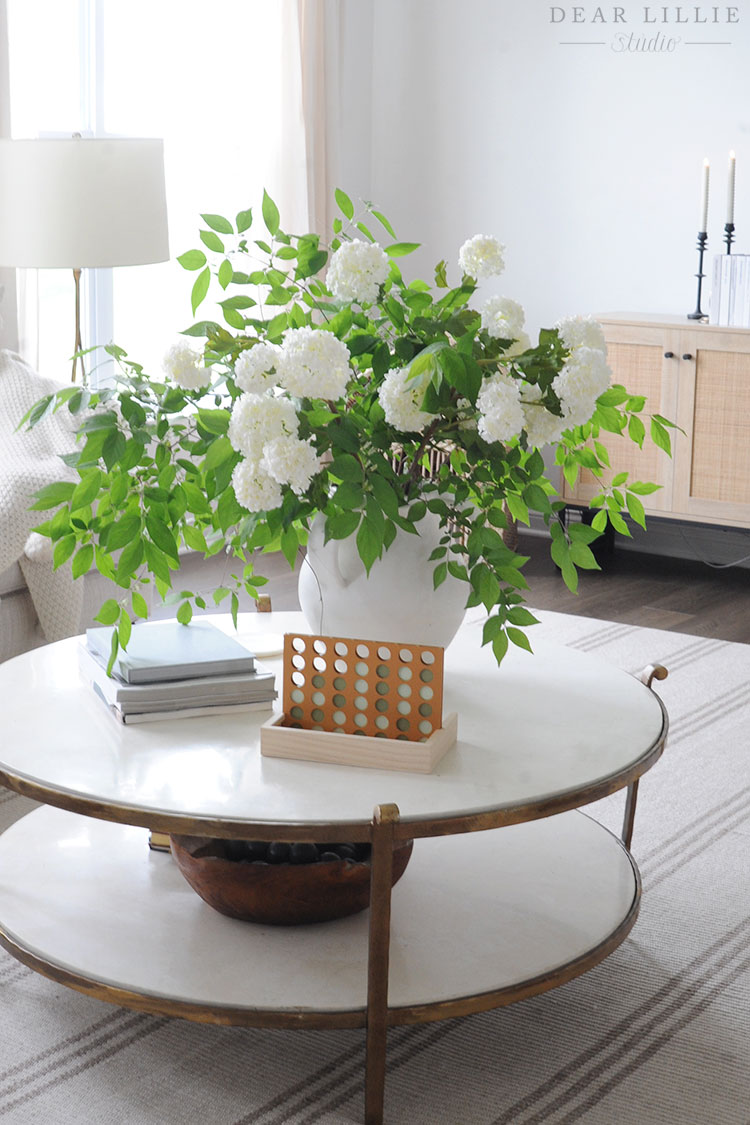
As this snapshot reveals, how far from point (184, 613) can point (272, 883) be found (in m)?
0.44

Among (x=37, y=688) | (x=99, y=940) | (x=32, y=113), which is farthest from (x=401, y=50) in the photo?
(x=99, y=940)

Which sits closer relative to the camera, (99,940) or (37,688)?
(99,940)

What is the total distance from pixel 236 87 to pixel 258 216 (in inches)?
16.3

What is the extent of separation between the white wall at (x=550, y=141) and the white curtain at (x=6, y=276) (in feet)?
5.12

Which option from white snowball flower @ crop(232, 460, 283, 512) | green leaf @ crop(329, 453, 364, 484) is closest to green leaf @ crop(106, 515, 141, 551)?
white snowball flower @ crop(232, 460, 283, 512)

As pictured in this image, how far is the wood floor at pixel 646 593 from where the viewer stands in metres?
3.68

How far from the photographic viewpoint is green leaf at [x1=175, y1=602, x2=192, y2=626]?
6.11 feet

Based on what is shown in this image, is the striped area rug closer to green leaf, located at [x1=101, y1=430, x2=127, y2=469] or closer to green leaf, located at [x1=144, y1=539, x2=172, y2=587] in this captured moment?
green leaf, located at [x1=144, y1=539, x2=172, y2=587]

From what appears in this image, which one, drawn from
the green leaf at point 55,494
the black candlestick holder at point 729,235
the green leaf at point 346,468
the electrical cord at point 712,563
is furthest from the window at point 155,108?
the green leaf at point 346,468

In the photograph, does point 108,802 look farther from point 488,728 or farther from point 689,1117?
point 689,1117

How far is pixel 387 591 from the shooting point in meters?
1.69

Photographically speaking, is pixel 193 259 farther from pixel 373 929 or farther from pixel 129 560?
pixel 373 929

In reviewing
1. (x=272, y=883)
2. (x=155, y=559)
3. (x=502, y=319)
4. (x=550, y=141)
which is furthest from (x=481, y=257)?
(x=550, y=141)

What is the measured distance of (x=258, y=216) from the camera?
4461 millimetres
